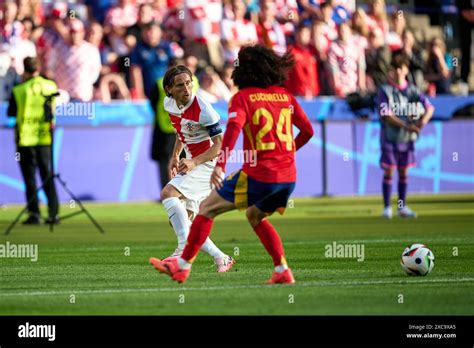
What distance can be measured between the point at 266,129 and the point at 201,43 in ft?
52.4

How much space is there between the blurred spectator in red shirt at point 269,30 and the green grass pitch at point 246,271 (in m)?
5.67

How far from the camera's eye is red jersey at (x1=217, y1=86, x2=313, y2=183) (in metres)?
11.4

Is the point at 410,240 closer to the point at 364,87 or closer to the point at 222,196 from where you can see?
the point at 222,196

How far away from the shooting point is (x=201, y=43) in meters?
27.2

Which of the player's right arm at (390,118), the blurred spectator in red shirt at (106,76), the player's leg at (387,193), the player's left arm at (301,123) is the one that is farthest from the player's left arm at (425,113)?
the player's left arm at (301,123)

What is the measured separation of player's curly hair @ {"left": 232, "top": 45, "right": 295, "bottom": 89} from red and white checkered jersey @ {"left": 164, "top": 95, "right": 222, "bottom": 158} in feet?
5.36

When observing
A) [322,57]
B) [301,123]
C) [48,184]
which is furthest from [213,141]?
[322,57]

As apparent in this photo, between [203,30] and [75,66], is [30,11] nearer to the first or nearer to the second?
[75,66]

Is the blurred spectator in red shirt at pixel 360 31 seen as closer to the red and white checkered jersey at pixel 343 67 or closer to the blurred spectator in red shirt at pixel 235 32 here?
the red and white checkered jersey at pixel 343 67

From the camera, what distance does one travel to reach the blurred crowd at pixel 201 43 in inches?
989

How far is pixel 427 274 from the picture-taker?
12797 mm

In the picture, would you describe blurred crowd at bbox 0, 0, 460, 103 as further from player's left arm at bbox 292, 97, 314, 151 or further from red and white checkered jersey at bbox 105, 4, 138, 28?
player's left arm at bbox 292, 97, 314, 151
